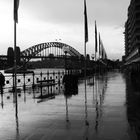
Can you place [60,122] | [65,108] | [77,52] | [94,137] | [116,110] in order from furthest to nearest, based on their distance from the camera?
[77,52] → [65,108] → [116,110] → [60,122] → [94,137]

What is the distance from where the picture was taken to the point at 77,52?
18825cm

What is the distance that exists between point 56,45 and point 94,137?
14914 centimetres

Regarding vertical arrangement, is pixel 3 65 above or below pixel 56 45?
below

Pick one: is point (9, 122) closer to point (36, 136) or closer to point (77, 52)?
point (36, 136)

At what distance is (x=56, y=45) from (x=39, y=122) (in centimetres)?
14671

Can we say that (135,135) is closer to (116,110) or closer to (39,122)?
(39,122)

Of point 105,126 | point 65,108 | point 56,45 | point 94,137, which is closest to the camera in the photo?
point 94,137

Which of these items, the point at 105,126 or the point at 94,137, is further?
the point at 105,126

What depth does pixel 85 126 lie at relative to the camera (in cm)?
1000

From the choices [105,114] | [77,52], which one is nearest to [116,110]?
[105,114]

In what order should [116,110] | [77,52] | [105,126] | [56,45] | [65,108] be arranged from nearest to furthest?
[105,126] < [116,110] < [65,108] < [56,45] < [77,52]

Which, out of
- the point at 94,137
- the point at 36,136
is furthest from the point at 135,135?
the point at 36,136

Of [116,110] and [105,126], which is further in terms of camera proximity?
[116,110]

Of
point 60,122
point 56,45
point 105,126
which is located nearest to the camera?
point 105,126
